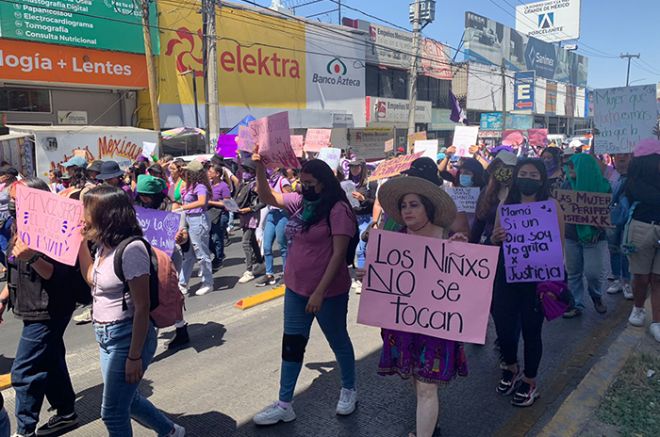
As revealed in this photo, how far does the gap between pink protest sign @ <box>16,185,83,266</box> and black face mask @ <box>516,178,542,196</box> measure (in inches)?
110

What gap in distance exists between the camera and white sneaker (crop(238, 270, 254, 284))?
7239 millimetres

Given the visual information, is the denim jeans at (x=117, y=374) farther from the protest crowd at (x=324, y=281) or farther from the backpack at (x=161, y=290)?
the backpack at (x=161, y=290)

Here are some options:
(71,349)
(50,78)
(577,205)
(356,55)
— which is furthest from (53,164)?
(356,55)

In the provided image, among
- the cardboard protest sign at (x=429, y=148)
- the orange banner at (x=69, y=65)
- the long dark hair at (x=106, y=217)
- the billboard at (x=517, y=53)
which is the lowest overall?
the long dark hair at (x=106, y=217)

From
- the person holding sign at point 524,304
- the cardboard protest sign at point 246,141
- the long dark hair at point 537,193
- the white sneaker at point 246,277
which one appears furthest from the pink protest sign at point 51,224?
the white sneaker at point 246,277

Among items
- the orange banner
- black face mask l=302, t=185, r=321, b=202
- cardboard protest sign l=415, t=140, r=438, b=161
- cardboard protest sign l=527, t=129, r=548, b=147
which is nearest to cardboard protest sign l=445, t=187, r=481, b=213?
black face mask l=302, t=185, r=321, b=202

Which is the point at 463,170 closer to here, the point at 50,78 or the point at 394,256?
the point at 394,256

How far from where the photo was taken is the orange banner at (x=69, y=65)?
576 inches

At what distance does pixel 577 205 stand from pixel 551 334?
137cm

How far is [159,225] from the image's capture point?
451 centimetres

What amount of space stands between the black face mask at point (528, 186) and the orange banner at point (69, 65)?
15.3 metres

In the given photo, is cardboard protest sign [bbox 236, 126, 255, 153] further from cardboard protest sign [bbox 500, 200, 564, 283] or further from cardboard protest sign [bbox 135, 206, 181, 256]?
cardboard protest sign [bbox 500, 200, 564, 283]

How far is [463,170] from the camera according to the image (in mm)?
5605

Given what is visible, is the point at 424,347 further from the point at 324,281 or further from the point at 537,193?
the point at 537,193
